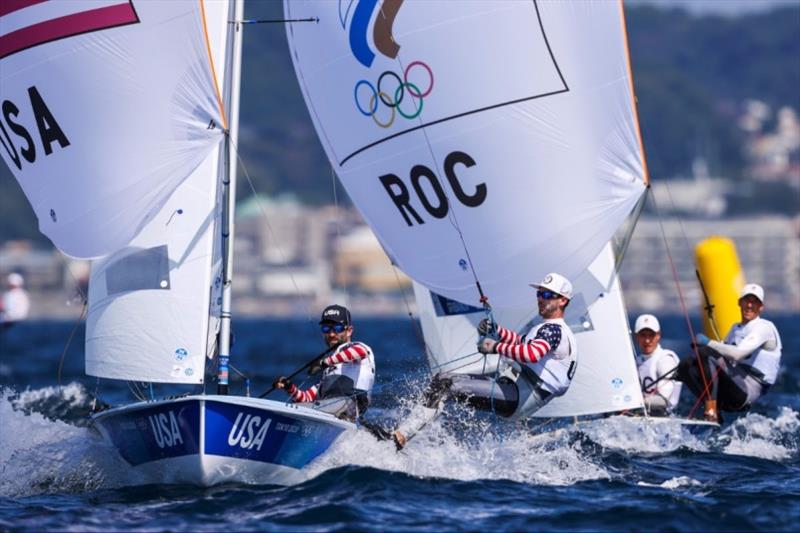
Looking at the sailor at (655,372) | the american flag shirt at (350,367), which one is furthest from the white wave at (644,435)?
the american flag shirt at (350,367)

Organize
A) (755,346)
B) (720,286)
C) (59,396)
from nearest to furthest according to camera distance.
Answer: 1. (755,346)
2. (720,286)
3. (59,396)

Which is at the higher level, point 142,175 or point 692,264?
point 692,264

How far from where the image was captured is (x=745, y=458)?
12328 mm

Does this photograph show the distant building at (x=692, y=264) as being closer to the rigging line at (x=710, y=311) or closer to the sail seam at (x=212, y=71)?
the rigging line at (x=710, y=311)

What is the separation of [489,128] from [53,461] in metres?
3.97

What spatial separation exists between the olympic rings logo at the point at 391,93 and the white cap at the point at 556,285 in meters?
1.75

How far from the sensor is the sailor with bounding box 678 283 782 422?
13.3 m

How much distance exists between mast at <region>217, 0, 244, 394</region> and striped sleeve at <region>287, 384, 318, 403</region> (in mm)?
451

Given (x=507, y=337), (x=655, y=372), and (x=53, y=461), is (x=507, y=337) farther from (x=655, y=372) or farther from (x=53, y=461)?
(x=655, y=372)

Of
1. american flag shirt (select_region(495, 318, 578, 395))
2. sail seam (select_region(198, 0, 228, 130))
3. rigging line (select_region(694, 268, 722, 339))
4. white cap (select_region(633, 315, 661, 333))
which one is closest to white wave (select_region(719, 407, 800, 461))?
rigging line (select_region(694, 268, 722, 339))

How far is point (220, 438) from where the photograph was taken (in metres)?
9.84

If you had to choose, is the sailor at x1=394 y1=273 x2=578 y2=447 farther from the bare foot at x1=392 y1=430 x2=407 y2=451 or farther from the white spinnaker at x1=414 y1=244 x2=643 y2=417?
the white spinnaker at x1=414 y1=244 x2=643 y2=417

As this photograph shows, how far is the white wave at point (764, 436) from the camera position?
12742 millimetres

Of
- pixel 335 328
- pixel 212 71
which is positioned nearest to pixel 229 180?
pixel 212 71
